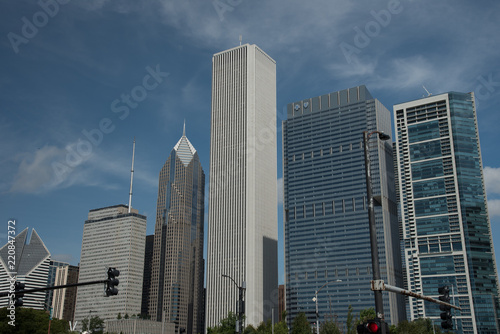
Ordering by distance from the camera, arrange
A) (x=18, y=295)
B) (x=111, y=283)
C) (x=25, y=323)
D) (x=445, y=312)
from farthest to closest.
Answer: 1. (x=25, y=323)
2. (x=18, y=295)
3. (x=445, y=312)
4. (x=111, y=283)

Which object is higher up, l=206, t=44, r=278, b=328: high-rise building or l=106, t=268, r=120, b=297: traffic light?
l=206, t=44, r=278, b=328: high-rise building

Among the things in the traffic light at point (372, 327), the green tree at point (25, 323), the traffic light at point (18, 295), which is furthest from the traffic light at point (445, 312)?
the green tree at point (25, 323)

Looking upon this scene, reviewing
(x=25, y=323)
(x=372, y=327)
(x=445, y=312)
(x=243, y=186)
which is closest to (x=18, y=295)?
(x=372, y=327)

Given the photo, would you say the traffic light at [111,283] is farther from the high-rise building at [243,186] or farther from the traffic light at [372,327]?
the high-rise building at [243,186]

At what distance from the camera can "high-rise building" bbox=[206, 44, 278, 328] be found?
176 m

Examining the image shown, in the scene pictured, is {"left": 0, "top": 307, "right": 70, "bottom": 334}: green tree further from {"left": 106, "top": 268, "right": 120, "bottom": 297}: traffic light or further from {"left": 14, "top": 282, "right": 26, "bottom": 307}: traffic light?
{"left": 106, "top": 268, "right": 120, "bottom": 297}: traffic light

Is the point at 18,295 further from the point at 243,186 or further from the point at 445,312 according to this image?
the point at 243,186

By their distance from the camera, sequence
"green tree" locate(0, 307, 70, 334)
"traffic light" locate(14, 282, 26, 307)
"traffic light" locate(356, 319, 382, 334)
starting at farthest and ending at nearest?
1. "green tree" locate(0, 307, 70, 334)
2. "traffic light" locate(14, 282, 26, 307)
3. "traffic light" locate(356, 319, 382, 334)

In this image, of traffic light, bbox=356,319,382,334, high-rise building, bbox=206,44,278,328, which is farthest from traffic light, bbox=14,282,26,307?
high-rise building, bbox=206,44,278,328

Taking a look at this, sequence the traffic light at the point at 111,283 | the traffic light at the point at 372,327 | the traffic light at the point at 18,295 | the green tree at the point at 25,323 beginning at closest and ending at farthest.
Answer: the traffic light at the point at 372,327 < the traffic light at the point at 111,283 < the traffic light at the point at 18,295 < the green tree at the point at 25,323

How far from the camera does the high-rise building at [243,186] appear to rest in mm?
176375

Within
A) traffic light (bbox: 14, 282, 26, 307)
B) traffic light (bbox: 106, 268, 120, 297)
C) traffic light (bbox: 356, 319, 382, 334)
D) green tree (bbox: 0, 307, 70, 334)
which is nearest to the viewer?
traffic light (bbox: 356, 319, 382, 334)

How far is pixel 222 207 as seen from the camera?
18400 cm

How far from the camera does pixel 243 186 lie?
180750 mm
